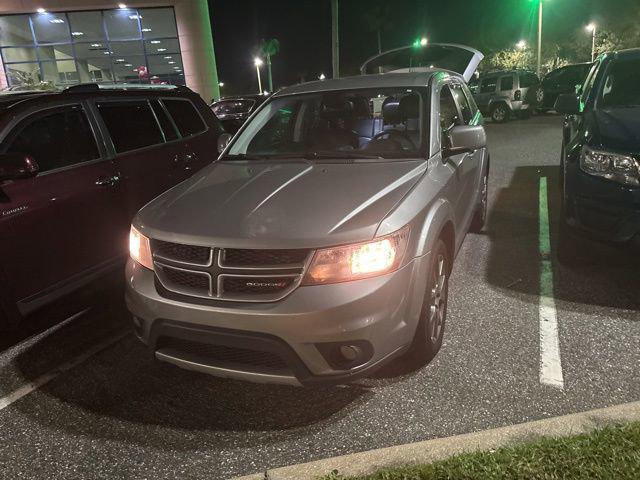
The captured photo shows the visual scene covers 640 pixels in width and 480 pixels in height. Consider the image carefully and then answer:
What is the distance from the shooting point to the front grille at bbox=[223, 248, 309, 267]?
2.34 metres

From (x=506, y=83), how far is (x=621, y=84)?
13465mm

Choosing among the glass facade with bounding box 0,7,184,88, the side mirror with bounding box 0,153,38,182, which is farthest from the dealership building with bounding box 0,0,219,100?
the side mirror with bounding box 0,153,38,182

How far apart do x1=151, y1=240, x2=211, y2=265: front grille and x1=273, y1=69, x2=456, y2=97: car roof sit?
2.08 meters

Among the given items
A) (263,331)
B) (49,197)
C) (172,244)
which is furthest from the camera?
(49,197)

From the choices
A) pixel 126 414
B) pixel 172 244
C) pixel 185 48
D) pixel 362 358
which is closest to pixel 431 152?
pixel 362 358

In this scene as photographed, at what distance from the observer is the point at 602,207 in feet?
12.2

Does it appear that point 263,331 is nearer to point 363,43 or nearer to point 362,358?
point 362,358

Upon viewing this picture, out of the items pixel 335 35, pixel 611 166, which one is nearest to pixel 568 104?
pixel 611 166

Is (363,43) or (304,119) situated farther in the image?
(363,43)

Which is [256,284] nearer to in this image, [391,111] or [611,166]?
[391,111]

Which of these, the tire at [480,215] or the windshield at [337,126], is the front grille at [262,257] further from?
the tire at [480,215]

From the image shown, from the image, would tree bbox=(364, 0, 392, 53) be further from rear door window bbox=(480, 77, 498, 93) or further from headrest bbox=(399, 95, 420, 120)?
headrest bbox=(399, 95, 420, 120)

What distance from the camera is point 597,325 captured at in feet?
11.0

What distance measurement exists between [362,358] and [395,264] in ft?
1.57
